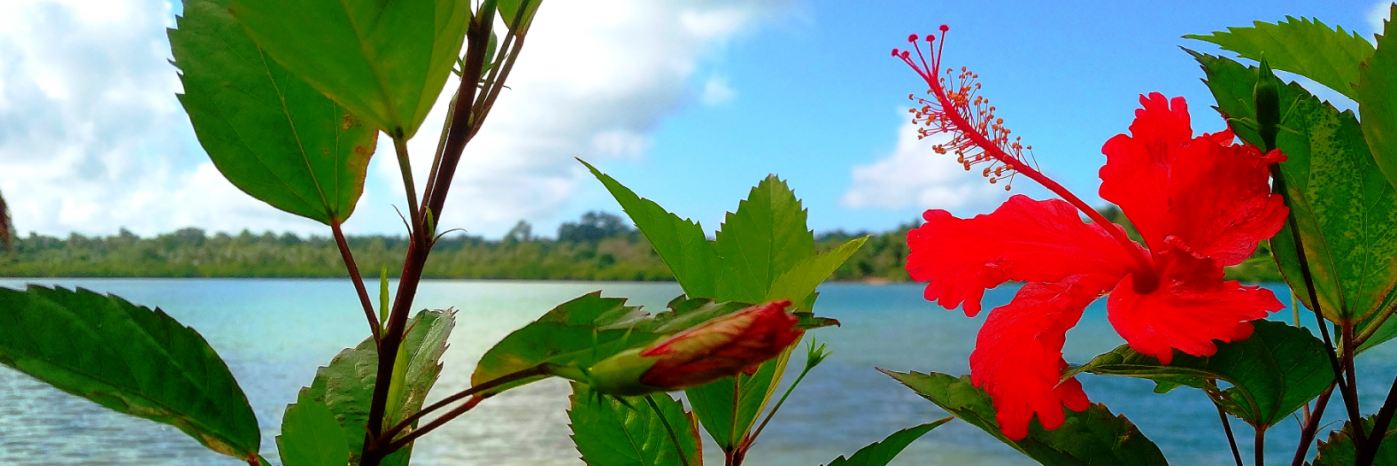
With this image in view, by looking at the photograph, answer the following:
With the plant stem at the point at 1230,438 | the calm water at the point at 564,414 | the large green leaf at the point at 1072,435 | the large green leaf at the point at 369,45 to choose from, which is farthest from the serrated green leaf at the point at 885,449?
the calm water at the point at 564,414

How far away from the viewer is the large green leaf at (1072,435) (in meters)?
0.43

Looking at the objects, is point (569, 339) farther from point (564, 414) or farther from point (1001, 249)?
point (564, 414)

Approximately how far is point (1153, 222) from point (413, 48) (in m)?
0.40

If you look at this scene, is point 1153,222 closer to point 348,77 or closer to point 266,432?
point 348,77

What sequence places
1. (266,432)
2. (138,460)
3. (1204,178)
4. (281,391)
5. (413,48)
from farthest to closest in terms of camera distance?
(281,391), (266,432), (138,460), (1204,178), (413,48)

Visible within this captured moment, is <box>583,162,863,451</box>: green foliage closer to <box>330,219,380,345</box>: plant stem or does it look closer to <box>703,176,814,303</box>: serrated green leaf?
<box>703,176,814,303</box>: serrated green leaf

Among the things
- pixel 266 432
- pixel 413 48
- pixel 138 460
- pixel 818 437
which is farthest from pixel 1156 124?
pixel 266 432

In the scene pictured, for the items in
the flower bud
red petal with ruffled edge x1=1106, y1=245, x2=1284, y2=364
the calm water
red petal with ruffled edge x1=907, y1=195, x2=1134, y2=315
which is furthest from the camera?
the calm water

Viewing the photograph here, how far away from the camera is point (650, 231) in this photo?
→ 1.47 feet

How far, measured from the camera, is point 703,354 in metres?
0.25

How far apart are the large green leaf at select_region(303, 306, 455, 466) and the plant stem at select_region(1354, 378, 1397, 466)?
444 millimetres

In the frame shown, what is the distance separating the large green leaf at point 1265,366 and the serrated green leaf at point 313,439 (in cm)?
35

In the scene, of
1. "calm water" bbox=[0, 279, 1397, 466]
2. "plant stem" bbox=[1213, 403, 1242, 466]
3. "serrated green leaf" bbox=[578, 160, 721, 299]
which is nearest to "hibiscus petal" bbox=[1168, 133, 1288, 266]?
"plant stem" bbox=[1213, 403, 1242, 466]

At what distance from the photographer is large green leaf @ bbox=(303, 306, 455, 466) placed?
0.38 m
